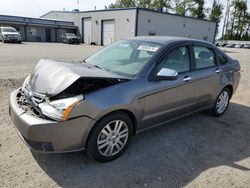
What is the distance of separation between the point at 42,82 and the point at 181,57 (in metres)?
2.26

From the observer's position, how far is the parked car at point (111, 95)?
268cm

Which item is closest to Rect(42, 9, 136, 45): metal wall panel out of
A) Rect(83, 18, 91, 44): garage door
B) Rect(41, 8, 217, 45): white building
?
Rect(41, 8, 217, 45): white building

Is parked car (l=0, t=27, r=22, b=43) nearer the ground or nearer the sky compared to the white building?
nearer the ground

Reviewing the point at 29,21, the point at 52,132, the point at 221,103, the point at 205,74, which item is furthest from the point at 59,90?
the point at 29,21

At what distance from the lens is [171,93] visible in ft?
12.1

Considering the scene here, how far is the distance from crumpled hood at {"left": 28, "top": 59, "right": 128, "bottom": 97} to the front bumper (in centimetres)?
38

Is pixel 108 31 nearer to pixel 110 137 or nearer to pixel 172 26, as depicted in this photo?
pixel 172 26

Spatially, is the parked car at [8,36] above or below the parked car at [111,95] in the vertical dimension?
below

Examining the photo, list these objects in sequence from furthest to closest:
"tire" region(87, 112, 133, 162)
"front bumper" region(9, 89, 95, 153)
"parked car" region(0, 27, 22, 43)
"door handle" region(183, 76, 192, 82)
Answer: "parked car" region(0, 27, 22, 43) → "door handle" region(183, 76, 192, 82) → "tire" region(87, 112, 133, 162) → "front bumper" region(9, 89, 95, 153)

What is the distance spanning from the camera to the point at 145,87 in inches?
129

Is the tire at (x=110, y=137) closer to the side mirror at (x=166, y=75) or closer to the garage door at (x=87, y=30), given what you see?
the side mirror at (x=166, y=75)

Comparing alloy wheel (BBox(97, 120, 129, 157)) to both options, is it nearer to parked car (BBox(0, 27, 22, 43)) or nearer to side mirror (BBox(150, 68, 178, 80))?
side mirror (BBox(150, 68, 178, 80))

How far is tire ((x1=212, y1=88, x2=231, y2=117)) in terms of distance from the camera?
4941 millimetres

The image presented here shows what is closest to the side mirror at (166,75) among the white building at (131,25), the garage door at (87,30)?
the white building at (131,25)
